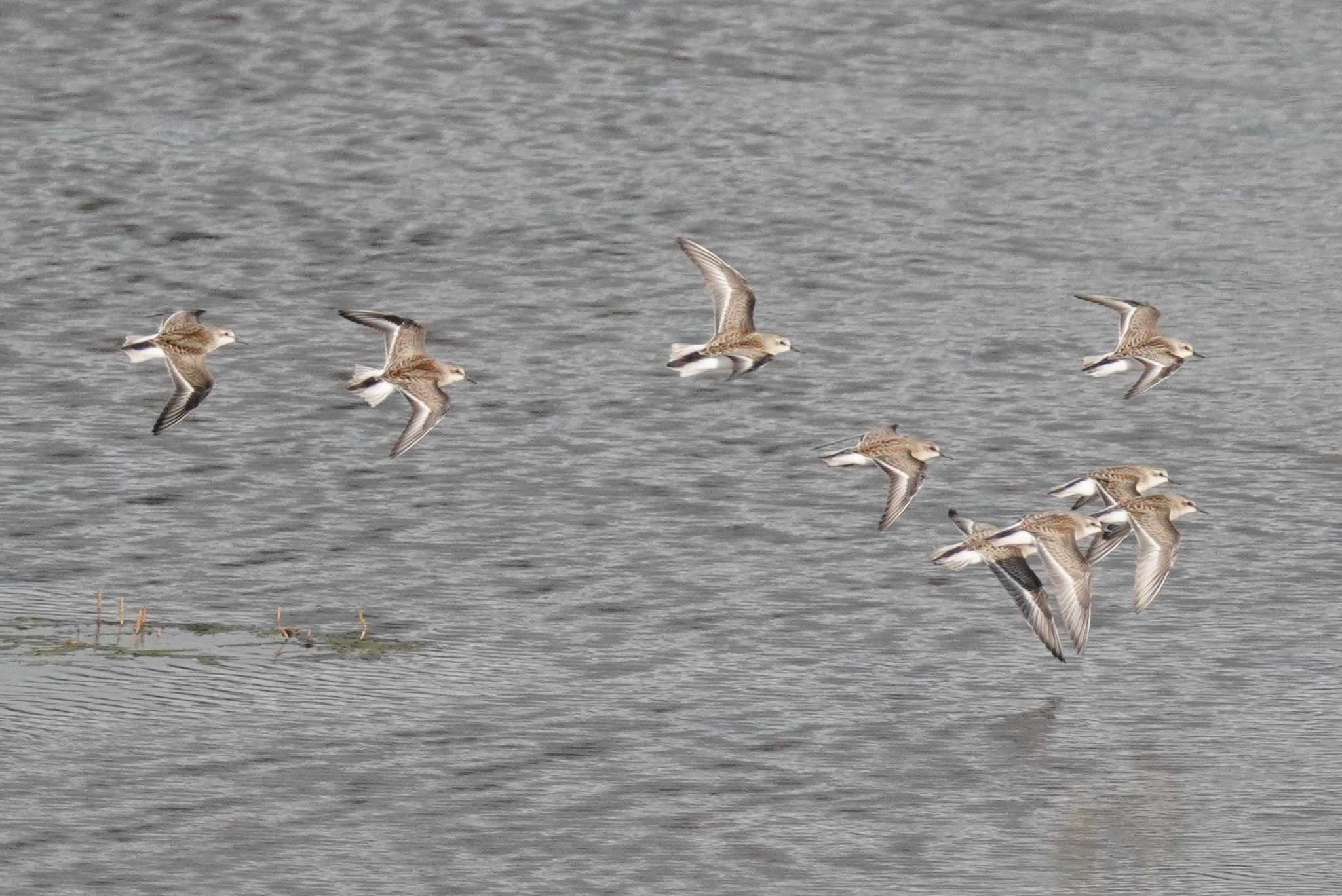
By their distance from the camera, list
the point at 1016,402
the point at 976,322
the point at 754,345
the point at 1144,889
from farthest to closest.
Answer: the point at 976,322, the point at 1016,402, the point at 754,345, the point at 1144,889

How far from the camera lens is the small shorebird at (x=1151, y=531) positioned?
46.1ft

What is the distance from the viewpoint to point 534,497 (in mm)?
17141

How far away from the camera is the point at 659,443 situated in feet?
60.2

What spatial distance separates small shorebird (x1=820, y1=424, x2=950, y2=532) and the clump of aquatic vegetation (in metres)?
2.85

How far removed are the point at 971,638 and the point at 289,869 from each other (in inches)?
194

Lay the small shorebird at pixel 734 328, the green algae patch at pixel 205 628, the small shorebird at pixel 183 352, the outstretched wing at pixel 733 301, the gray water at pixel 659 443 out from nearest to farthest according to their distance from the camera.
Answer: the gray water at pixel 659 443, the small shorebird at pixel 183 352, the green algae patch at pixel 205 628, the small shorebird at pixel 734 328, the outstretched wing at pixel 733 301

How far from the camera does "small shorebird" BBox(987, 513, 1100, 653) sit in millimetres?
13703

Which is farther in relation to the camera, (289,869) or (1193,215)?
(1193,215)

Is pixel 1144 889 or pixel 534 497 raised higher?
pixel 1144 889

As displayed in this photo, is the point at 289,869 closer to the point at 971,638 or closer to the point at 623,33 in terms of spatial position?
the point at 971,638

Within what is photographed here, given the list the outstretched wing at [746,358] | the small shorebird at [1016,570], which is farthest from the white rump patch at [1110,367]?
the outstretched wing at [746,358]

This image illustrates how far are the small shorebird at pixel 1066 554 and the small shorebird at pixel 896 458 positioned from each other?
1.89ft

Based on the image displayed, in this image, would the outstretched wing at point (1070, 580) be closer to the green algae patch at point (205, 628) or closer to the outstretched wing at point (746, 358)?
the outstretched wing at point (746, 358)

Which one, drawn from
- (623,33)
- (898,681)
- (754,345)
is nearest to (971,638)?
(898,681)
